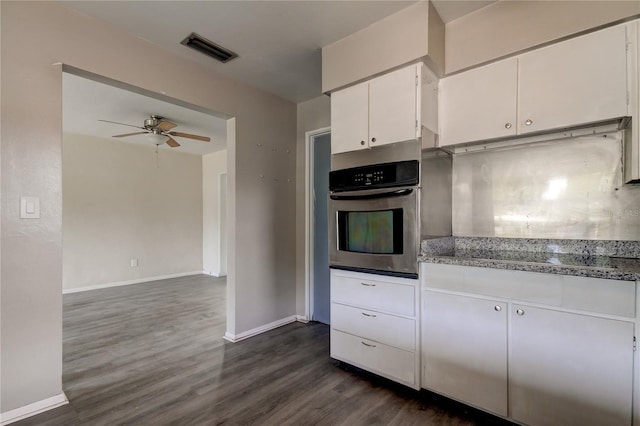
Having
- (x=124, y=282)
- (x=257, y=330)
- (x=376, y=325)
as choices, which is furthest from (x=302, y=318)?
(x=124, y=282)

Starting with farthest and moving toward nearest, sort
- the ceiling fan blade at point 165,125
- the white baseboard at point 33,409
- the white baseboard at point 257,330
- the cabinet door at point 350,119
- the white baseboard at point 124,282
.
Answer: the white baseboard at point 124,282, the ceiling fan blade at point 165,125, the white baseboard at point 257,330, the cabinet door at point 350,119, the white baseboard at point 33,409

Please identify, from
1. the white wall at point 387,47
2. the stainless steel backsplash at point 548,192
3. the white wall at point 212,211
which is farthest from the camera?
the white wall at point 212,211

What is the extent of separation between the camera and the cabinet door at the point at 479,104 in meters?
1.96

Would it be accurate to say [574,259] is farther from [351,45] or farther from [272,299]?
[272,299]

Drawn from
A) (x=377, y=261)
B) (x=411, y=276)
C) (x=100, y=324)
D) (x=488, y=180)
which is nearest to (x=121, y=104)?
(x=100, y=324)

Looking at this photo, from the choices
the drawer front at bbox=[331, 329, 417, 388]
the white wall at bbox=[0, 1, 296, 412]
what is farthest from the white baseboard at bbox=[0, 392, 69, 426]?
the drawer front at bbox=[331, 329, 417, 388]

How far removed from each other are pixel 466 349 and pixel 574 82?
165 centimetres

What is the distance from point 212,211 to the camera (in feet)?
21.3

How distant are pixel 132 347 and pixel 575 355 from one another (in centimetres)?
329

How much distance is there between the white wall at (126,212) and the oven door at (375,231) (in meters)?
4.69

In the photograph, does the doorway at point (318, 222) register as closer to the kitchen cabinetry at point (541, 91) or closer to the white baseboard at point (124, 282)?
the kitchen cabinetry at point (541, 91)

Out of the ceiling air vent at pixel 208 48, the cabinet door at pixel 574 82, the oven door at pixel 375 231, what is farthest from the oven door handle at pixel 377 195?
the ceiling air vent at pixel 208 48

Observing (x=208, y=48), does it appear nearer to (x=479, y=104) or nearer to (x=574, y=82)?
(x=479, y=104)

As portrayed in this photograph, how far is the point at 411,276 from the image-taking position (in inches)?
78.9
